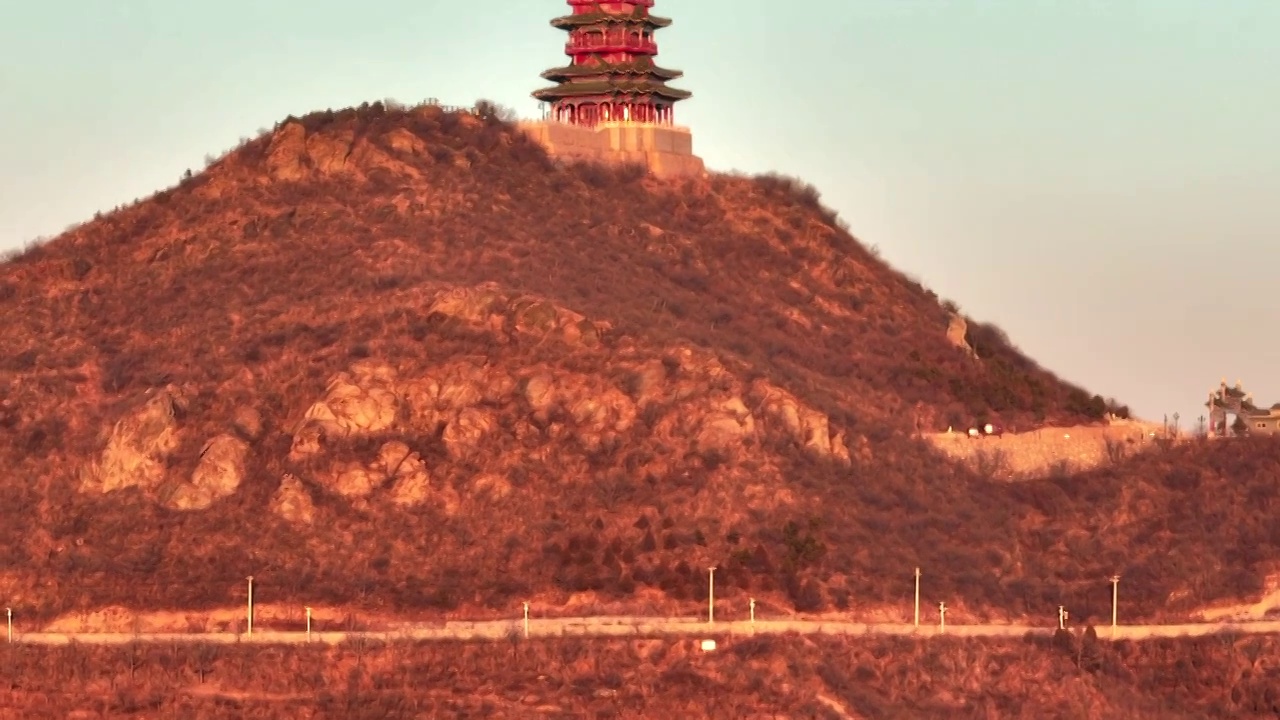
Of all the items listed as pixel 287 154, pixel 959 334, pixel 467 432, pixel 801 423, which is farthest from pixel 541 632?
pixel 959 334

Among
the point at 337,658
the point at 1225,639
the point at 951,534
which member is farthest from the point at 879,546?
the point at 337,658

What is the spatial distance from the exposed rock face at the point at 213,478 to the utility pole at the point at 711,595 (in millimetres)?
19285

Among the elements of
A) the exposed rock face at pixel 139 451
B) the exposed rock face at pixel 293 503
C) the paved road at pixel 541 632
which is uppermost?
the exposed rock face at pixel 139 451

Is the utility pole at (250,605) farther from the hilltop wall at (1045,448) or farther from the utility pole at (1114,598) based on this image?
the hilltop wall at (1045,448)

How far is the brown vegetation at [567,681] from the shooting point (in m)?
111

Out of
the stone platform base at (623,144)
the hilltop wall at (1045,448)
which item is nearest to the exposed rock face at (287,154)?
the stone platform base at (623,144)

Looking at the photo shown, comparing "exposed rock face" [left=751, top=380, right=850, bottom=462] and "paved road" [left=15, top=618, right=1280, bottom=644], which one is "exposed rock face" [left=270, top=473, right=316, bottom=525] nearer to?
"paved road" [left=15, top=618, right=1280, bottom=644]

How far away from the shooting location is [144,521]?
126 meters

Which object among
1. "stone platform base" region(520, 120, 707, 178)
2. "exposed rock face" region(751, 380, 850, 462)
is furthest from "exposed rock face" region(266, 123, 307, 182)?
"exposed rock face" region(751, 380, 850, 462)

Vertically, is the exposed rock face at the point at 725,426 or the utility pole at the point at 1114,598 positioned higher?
the exposed rock face at the point at 725,426

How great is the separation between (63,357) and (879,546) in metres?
36.9

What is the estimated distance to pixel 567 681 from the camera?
371 feet

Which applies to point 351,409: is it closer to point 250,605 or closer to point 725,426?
point 250,605

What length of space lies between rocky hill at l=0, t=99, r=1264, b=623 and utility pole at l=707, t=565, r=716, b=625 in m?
0.46
